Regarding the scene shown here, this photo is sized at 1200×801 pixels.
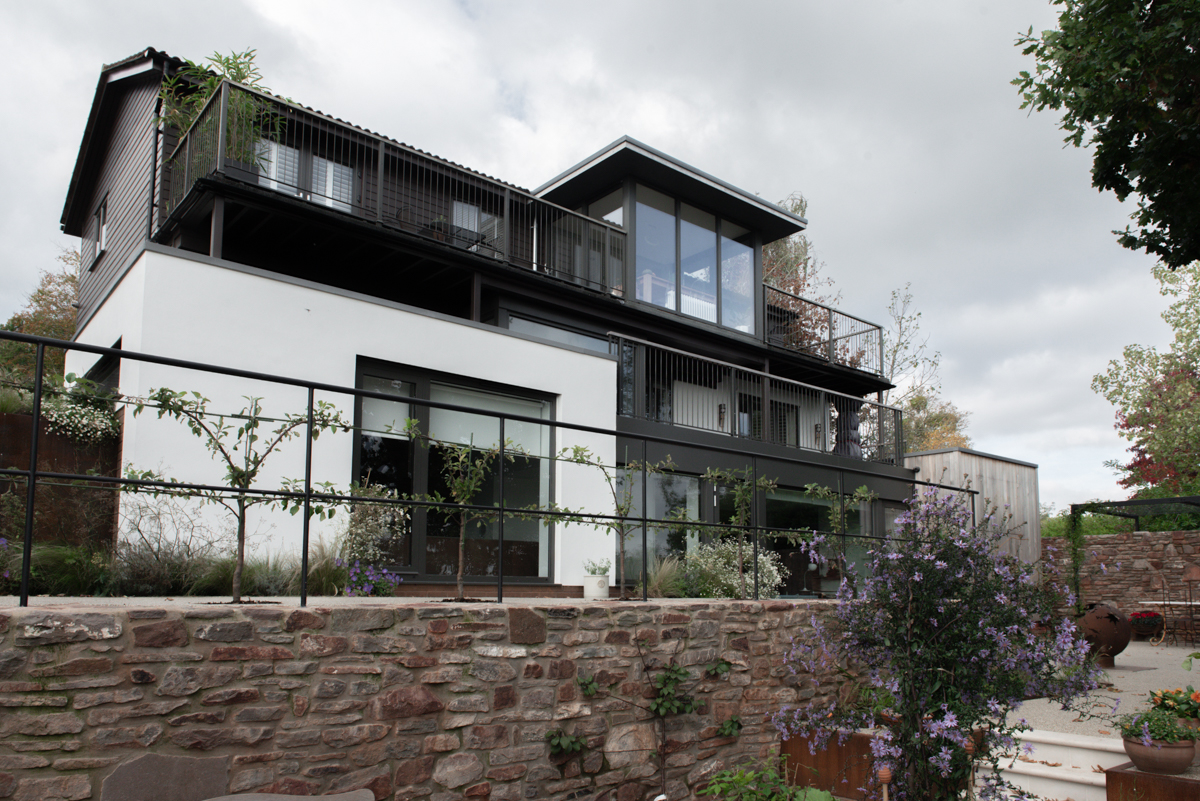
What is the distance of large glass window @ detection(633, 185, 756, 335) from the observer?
1345 centimetres

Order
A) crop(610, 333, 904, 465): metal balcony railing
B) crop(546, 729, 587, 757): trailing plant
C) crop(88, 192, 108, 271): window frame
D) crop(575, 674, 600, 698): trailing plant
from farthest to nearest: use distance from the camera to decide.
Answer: crop(88, 192, 108, 271): window frame
crop(610, 333, 904, 465): metal balcony railing
crop(575, 674, 600, 698): trailing plant
crop(546, 729, 587, 757): trailing plant

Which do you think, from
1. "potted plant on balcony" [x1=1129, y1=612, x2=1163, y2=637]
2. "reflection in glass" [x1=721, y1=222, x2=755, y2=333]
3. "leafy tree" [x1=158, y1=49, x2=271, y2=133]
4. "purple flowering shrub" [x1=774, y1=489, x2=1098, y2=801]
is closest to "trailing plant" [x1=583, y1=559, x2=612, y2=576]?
"purple flowering shrub" [x1=774, y1=489, x2=1098, y2=801]

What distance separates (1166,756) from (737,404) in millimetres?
8202

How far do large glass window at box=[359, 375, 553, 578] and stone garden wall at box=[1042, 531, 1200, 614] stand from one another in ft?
36.8

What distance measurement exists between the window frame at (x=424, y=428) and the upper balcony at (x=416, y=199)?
7.41ft

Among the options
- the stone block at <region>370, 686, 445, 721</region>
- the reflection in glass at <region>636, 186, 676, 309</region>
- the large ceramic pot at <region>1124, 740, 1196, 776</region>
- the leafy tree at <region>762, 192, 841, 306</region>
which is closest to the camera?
the stone block at <region>370, 686, 445, 721</region>

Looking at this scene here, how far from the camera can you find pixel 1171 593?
14.4 m

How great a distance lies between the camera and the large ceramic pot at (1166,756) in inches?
202

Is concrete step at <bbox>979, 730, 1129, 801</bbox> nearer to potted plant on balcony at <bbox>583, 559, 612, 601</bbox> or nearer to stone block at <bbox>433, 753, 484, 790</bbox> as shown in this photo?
potted plant on balcony at <bbox>583, 559, 612, 601</bbox>

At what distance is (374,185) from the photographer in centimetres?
1188

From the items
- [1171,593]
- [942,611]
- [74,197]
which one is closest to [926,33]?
[942,611]

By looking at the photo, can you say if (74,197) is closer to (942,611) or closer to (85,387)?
(85,387)

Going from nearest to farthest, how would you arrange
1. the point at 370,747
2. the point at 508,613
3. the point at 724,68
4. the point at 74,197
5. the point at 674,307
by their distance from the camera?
the point at 370,747, the point at 508,613, the point at 724,68, the point at 674,307, the point at 74,197

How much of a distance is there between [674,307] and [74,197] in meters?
11.3
